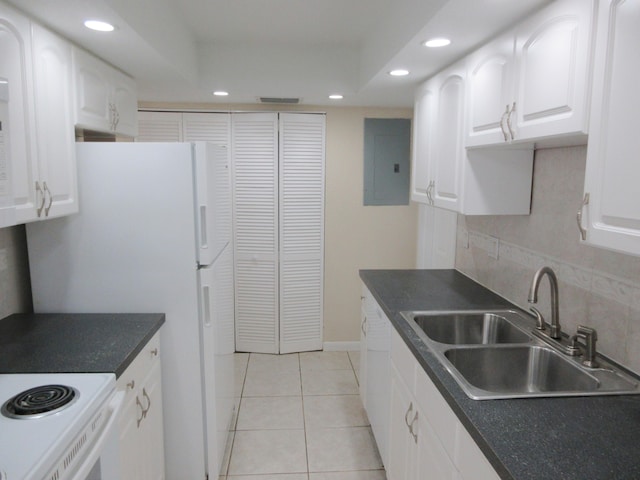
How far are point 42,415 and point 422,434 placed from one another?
128 centimetres

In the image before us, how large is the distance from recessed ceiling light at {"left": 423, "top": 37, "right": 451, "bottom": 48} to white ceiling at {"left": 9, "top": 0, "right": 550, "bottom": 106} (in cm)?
4

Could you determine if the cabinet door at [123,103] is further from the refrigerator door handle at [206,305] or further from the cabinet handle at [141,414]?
the cabinet handle at [141,414]

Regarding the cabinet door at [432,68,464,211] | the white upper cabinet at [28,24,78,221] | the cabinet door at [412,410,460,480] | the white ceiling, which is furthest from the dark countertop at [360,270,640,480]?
the white upper cabinet at [28,24,78,221]

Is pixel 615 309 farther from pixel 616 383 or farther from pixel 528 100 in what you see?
pixel 528 100

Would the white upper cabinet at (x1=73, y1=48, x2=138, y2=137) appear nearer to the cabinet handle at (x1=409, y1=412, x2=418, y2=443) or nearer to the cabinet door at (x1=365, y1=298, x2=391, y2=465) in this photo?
the cabinet door at (x1=365, y1=298, x2=391, y2=465)

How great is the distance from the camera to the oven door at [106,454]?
137 cm

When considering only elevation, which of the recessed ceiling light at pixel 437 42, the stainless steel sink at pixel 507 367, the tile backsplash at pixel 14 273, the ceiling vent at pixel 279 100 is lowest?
the stainless steel sink at pixel 507 367

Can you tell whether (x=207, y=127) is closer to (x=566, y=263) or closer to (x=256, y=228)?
(x=256, y=228)

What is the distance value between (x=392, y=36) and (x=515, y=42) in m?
0.89

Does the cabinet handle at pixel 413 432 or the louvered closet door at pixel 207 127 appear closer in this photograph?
the cabinet handle at pixel 413 432

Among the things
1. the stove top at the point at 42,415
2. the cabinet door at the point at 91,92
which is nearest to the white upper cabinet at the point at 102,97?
the cabinet door at the point at 91,92

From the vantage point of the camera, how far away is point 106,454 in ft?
5.02

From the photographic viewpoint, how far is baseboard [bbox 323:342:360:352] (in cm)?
435

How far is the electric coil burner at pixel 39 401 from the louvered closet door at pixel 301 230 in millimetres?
2696
